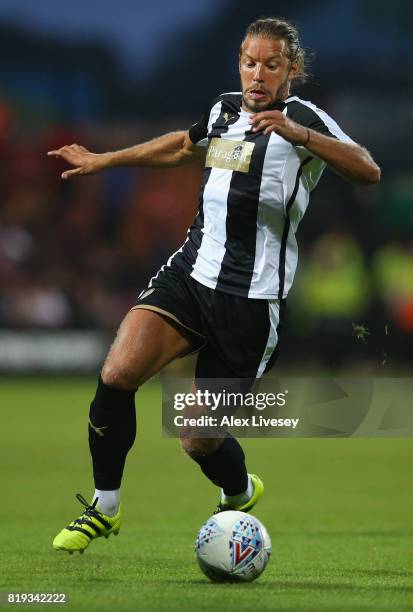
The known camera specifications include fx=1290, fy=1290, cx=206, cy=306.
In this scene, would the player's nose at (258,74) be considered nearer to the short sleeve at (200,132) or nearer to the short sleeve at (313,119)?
the short sleeve at (313,119)

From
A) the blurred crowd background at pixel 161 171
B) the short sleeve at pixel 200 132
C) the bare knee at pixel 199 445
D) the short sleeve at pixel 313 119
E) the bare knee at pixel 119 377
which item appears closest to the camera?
the short sleeve at pixel 313 119

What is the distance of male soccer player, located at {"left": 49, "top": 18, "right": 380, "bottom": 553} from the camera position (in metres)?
5.78

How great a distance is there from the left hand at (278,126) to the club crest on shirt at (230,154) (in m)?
0.49

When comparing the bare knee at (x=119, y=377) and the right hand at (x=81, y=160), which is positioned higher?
the right hand at (x=81, y=160)

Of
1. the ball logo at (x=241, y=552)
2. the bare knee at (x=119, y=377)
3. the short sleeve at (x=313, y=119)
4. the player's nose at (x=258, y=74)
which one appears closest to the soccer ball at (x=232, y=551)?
the ball logo at (x=241, y=552)

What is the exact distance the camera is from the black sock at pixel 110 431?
19.2ft

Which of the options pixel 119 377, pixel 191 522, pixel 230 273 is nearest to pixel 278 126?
pixel 230 273

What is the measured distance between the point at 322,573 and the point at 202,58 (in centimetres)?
2326

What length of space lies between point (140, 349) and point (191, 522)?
7.43 feet

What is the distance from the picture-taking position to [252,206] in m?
5.86

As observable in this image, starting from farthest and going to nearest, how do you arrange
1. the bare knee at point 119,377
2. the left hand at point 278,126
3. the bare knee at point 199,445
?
1. the bare knee at point 199,445
2. the bare knee at point 119,377
3. the left hand at point 278,126

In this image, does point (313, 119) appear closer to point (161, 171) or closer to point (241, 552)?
point (241, 552)

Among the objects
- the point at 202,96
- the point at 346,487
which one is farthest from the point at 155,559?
the point at 202,96

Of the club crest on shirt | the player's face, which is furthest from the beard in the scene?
the club crest on shirt
